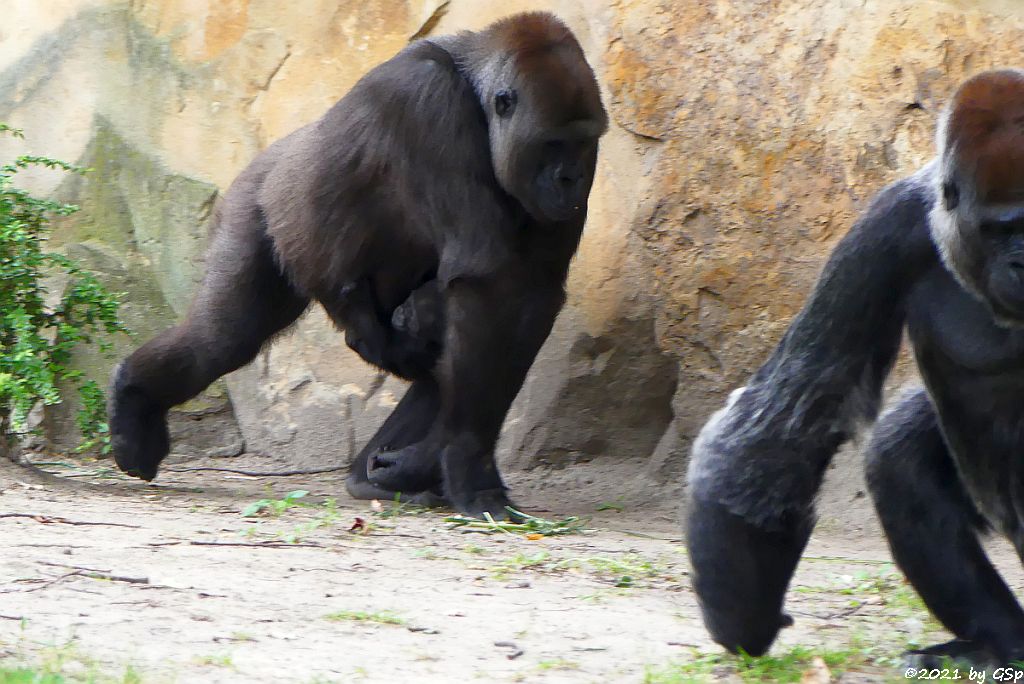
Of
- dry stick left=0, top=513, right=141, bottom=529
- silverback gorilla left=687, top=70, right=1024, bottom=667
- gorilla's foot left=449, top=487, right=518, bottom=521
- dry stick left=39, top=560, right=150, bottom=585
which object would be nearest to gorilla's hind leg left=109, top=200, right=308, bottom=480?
gorilla's foot left=449, top=487, right=518, bottom=521

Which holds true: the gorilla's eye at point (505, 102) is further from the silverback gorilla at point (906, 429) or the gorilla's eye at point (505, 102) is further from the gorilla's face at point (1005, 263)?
the gorilla's face at point (1005, 263)

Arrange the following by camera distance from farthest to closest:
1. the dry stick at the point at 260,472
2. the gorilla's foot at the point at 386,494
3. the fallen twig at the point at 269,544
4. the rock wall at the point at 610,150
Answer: the dry stick at the point at 260,472 → the gorilla's foot at the point at 386,494 → the rock wall at the point at 610,150 → the fallen twig at the point at 269,544

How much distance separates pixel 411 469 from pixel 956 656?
280 centimetres

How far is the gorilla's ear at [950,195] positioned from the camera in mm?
2488

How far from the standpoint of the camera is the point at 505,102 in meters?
4.68

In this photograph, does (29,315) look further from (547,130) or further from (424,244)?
(547,130)

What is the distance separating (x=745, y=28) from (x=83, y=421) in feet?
9.89

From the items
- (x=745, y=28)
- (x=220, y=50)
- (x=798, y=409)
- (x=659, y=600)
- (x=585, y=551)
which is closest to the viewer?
(x=798, y=409)

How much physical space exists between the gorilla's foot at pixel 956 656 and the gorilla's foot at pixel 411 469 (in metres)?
2.64

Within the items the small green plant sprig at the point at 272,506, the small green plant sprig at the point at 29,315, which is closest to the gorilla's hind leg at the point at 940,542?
the small green plant sprig at the point at 272,506

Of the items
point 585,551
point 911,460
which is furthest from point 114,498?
point 911,460

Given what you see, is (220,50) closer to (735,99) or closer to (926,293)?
(735,99)

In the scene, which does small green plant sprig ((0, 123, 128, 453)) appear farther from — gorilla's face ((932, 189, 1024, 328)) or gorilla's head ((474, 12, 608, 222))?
gorilla's face ((932, 189, 1024, 328))

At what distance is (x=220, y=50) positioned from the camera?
623cm
